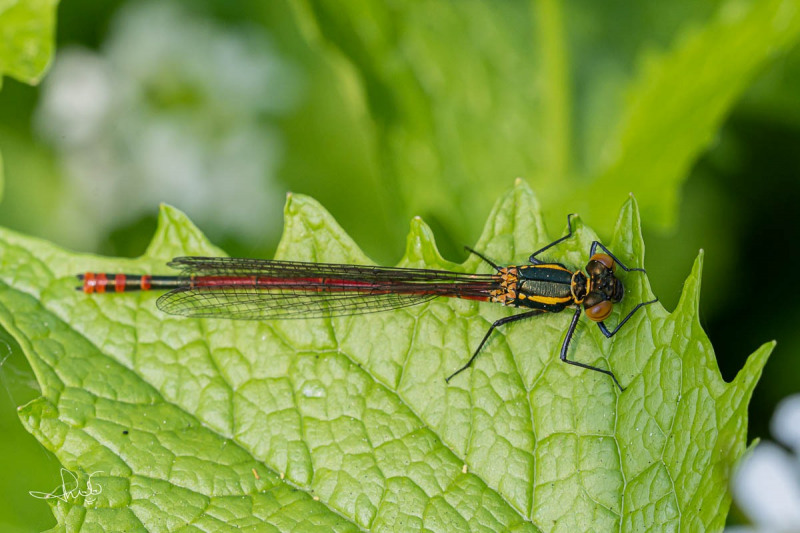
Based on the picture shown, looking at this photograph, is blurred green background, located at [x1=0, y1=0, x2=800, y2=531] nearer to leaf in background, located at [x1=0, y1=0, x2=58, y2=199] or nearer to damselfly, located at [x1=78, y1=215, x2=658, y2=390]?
leaf in background, located at [x1=0, y1=0, x2=58, y2=199]

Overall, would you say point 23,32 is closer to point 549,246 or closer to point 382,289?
point 382,289

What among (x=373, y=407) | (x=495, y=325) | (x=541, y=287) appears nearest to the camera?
(x=373, y=407)

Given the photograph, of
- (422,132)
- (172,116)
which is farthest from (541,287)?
(172,116)

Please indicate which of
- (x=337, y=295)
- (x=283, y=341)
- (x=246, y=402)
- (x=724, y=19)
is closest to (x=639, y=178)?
(x=724, y=19)

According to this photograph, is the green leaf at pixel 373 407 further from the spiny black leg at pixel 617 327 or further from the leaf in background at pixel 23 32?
the leaf in background at pixel 23 32
